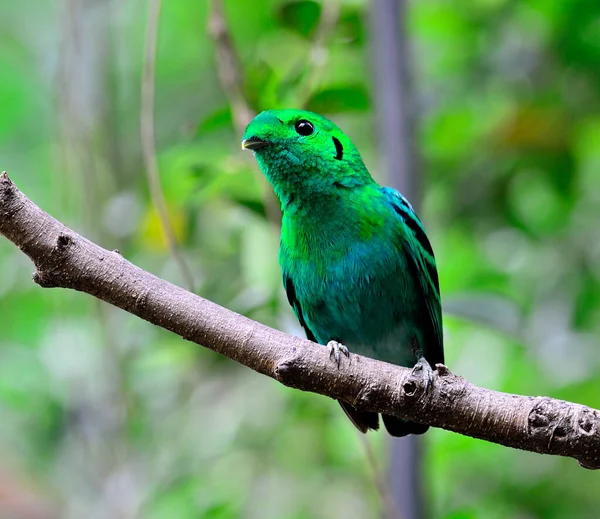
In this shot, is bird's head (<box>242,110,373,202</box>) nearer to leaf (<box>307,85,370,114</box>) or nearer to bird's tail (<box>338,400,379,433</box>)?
leaf (<box>307,85,370,114</box>)

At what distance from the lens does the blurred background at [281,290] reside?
4793 millimetres

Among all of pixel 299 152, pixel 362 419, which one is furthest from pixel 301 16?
pixel 362 419

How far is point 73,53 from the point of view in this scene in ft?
15.9

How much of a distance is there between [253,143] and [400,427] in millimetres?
1390

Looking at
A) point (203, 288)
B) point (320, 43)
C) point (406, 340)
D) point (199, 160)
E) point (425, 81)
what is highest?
point (425, 81)

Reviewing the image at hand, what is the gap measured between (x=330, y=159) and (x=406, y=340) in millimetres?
872

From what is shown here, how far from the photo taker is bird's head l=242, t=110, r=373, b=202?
3516 millimetres

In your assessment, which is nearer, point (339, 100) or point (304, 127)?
point (304, 127)

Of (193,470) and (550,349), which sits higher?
(550,349)

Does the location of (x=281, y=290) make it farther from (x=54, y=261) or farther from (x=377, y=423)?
(x=54, y=261)

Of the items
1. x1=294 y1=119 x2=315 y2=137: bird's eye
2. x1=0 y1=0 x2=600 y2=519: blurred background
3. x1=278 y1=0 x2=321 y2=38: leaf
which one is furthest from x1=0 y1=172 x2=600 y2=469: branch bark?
x1=278 y1=0 x2=321 y2=38: leaf

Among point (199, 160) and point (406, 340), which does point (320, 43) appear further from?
point (406, 340)

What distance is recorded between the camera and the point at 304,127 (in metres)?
3.63

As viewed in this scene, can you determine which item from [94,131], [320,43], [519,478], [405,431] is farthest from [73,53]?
[519,478]
